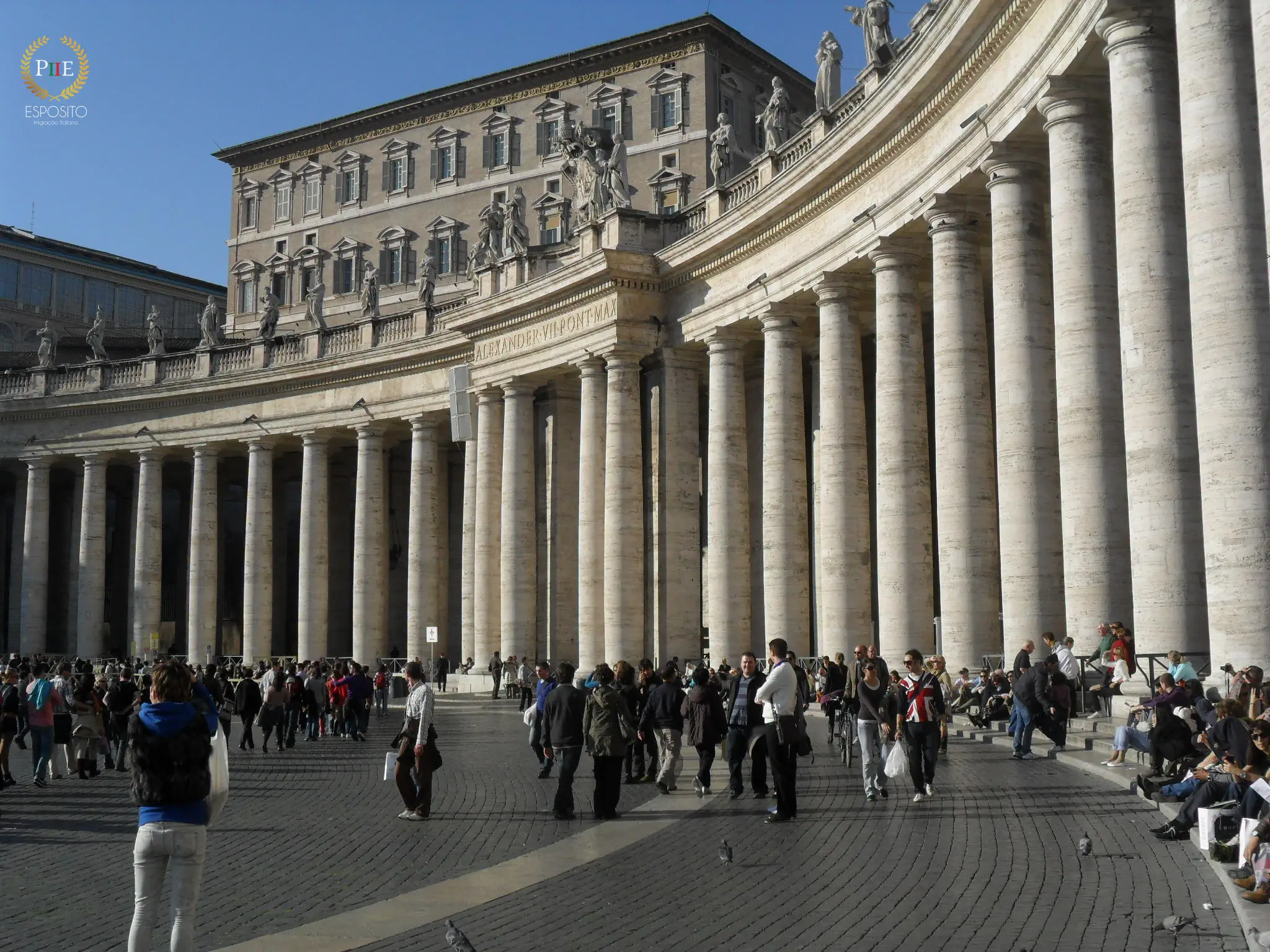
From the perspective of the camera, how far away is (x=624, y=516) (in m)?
44.7

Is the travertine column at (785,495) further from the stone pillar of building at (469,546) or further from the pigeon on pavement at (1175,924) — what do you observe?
the pigeon on pavement at (1175,924)

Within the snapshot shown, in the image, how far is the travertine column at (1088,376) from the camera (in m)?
24.0

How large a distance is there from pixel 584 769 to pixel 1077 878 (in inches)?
525

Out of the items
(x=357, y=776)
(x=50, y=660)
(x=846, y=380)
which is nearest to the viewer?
(x=357, y=776)

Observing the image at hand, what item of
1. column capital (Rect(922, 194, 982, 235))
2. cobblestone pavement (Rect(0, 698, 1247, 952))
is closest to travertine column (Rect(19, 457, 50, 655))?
cobblestone pavement (Rect(0, 698, 1247, 952))

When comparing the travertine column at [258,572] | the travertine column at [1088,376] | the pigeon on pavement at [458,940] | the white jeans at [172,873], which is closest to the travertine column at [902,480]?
the travertine column at [1088,376]

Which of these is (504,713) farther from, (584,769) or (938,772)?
(938,772)

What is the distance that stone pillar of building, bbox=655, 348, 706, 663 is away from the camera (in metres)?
44.2

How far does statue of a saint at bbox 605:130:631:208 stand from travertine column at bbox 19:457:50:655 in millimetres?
36484

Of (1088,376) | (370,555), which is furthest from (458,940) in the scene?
(370,555)

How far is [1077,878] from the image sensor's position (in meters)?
11.8

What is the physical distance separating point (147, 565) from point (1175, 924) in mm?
61380

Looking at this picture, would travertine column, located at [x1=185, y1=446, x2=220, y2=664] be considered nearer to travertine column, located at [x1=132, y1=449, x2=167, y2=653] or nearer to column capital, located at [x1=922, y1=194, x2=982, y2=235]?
travertine column, located at [x1=132, y1=449, x2=167, y2=653]

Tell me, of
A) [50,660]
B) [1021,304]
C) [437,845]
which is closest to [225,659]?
[50,660]
